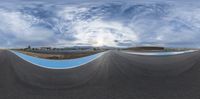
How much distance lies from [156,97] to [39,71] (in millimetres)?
Result: 7341

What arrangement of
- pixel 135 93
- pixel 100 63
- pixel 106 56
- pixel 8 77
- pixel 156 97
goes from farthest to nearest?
1. pixel 106 56
2. pixel 100 63
3. pixel 8 77
4. pixel 135 93
5. pixel 156 97

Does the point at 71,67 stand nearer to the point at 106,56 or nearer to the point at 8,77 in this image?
the point at 8,77

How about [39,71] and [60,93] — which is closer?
[60,93]

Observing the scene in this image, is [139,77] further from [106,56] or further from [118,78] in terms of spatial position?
[106,56]

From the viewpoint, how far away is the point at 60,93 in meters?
15.4

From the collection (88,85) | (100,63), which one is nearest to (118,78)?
(88,85)

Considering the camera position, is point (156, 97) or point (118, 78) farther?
point (118, 78)

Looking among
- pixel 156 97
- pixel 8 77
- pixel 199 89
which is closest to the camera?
pixel 156 97

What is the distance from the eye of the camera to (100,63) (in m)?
25.9

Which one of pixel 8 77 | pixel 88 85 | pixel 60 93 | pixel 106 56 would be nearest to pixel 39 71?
pixel 8 77

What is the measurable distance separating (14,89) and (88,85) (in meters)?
3.42

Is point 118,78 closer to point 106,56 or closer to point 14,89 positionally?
point 14,89

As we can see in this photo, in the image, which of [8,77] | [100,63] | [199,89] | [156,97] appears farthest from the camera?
[100,63]

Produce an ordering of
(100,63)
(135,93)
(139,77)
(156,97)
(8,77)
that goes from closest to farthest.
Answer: (156,97) < (135,93) < (8,77) < (139,77) < (100,63)
